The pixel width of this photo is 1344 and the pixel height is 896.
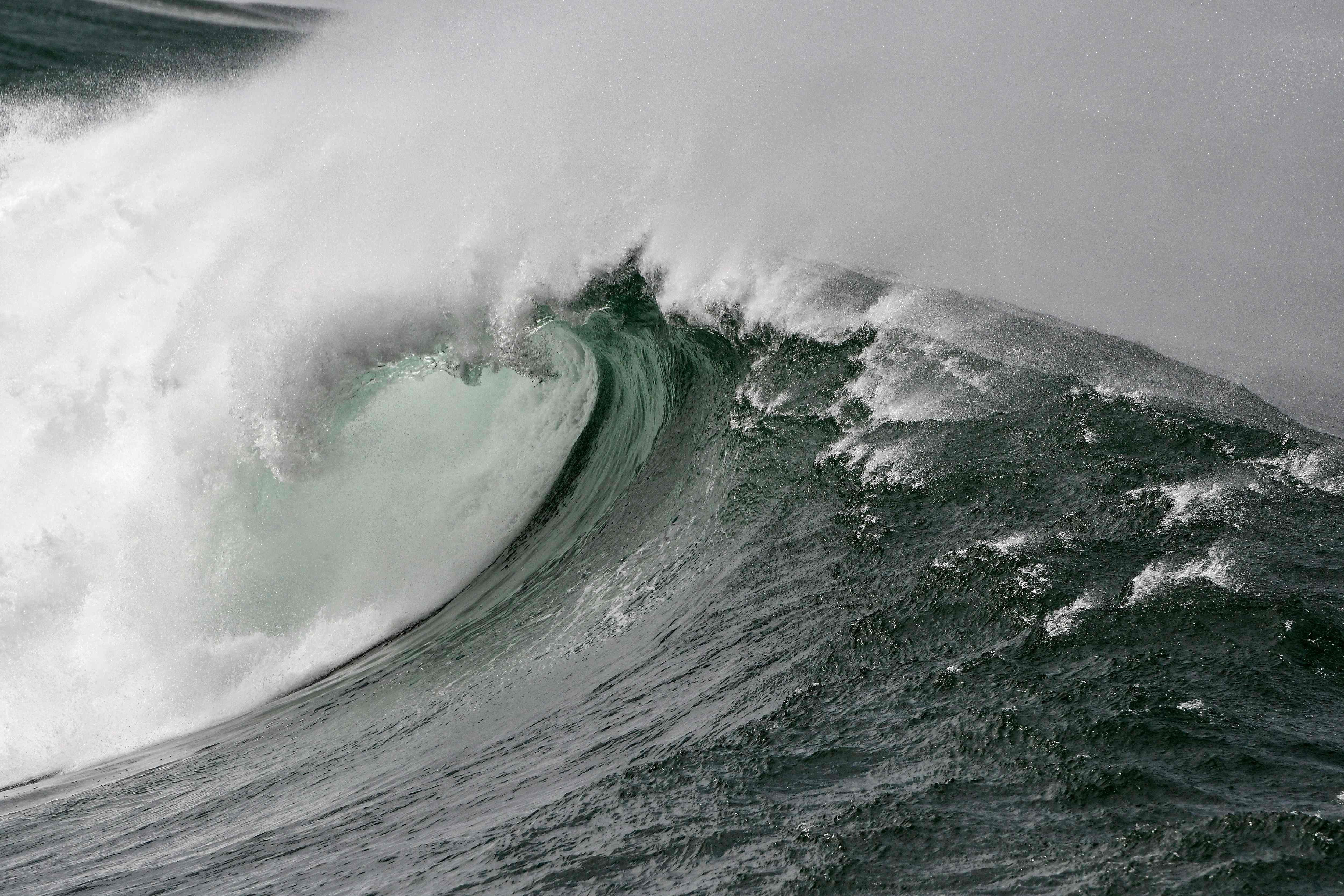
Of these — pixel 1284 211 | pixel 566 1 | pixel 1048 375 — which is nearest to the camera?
pixel 1048 375

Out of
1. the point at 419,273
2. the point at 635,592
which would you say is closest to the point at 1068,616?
the point at 635,592

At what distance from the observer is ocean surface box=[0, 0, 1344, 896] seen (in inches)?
186

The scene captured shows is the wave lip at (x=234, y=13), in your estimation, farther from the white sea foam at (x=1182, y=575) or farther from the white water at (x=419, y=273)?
the white sea foam at (x=1182, y=575)

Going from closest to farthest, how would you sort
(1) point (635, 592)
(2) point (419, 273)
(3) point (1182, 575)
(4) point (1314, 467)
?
(3) point (1182, 575) → (4) point (1314, 467) → (1) point (635, 592) → (2) point (419, 273)

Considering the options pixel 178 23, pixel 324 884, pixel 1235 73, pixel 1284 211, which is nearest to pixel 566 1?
pixel 1235 73

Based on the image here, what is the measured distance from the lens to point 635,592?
26.5 ft

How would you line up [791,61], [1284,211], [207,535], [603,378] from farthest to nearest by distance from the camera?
[791,61]
[603,378]
[1284,211]
[207,535]

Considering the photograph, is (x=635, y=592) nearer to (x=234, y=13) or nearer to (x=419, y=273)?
(x=419, y=273)

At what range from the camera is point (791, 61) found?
39.6ft

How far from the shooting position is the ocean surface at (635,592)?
4.73 meters

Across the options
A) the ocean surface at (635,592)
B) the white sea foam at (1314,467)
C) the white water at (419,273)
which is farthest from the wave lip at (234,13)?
the white sea foam at (1314,467)

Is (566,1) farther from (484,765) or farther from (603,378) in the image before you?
(484,765)

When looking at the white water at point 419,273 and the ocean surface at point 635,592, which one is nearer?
the ocean surface at point 635,592

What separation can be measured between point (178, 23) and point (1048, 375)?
2782cm
